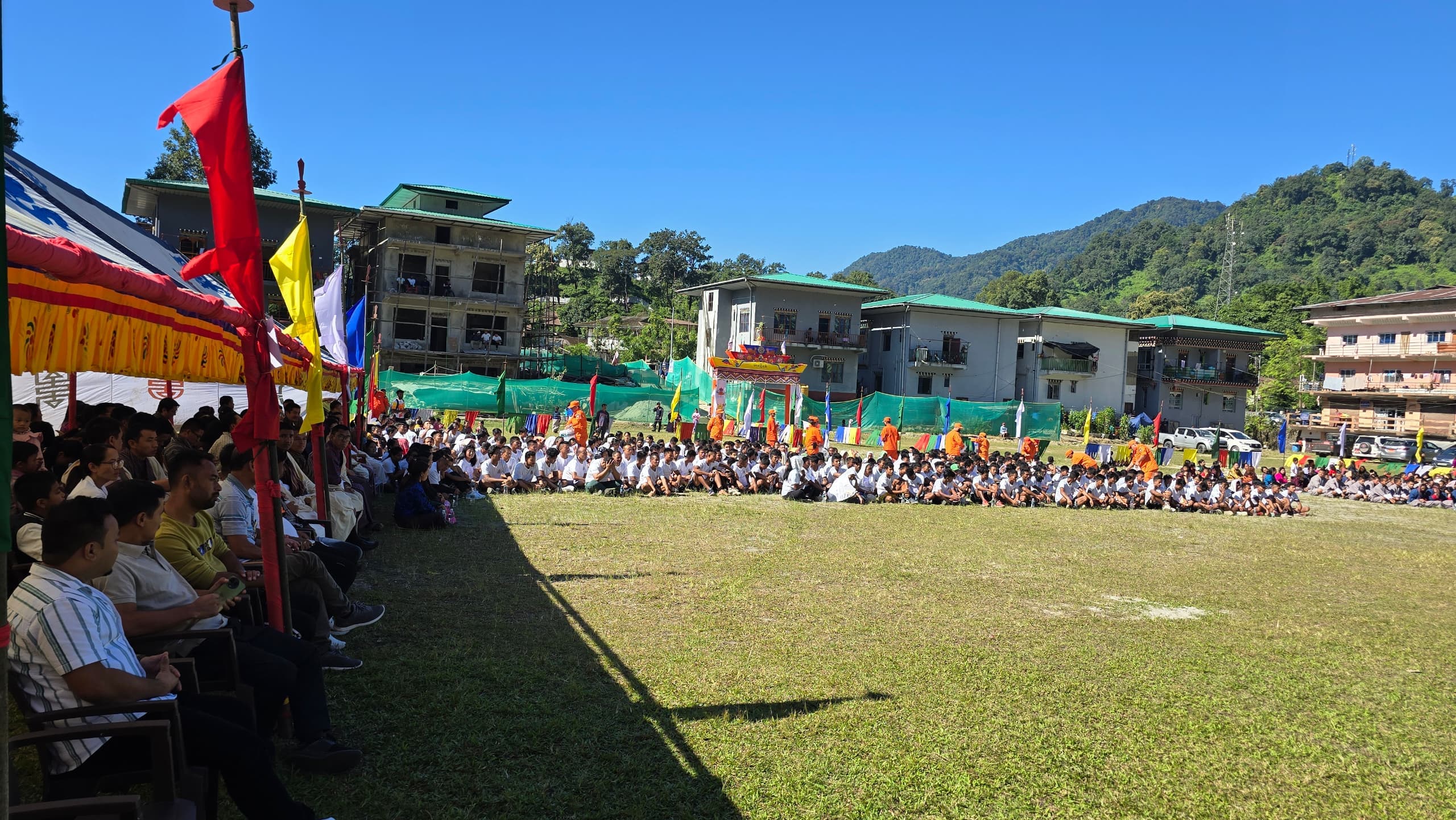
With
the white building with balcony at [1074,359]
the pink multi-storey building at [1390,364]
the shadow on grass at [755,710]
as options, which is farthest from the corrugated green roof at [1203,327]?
the shadow on grass at [755,710]

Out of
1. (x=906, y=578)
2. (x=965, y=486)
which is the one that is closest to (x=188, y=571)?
(x=906, y=578)

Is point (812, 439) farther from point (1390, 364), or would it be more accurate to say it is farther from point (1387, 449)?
point (1390, 364)

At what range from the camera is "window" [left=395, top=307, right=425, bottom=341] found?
41062 millimetres

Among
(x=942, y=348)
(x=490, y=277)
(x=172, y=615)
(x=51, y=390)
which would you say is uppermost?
(x=490, y=277)

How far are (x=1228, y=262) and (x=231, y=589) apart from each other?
379 ft

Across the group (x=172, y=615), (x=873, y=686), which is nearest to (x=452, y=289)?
(x=873, y=686)

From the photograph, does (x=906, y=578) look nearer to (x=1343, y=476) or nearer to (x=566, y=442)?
(x=566, y=442)

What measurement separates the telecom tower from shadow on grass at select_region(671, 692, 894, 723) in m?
82.1

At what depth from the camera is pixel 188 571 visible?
4539 mm

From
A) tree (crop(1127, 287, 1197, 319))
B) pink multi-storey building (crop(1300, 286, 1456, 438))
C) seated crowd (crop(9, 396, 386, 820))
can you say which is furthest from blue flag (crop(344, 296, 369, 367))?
tree (crop(1127, 287, 1197, 319))

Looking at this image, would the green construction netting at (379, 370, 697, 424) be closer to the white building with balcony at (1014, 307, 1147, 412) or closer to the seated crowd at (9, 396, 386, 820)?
the seated crowd at (9, 396, 386, 820)

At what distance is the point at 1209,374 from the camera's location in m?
52.6

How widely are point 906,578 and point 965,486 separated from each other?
28.9 ft

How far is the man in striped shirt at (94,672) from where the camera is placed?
3064mm
